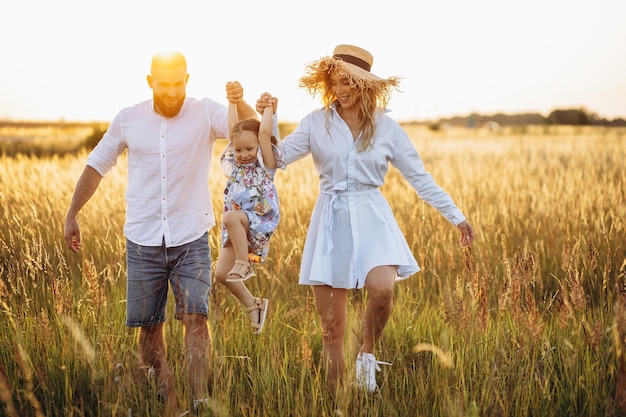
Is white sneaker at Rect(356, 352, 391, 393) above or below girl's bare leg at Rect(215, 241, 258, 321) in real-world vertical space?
below

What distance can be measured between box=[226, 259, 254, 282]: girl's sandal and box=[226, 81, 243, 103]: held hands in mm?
817

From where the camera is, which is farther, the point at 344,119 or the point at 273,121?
the point at 344,119

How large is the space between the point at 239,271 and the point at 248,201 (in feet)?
1.22

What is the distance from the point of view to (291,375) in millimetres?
3631

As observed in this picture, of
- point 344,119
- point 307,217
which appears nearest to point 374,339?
point 344,119

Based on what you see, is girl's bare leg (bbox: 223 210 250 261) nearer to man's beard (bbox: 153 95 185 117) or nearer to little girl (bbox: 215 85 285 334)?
little girl (bbox: 215 85 285 334)

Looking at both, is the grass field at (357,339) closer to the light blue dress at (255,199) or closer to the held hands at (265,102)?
the light blue dress at (255,199)

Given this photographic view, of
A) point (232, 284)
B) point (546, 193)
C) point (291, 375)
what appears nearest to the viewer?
point (232, 284)

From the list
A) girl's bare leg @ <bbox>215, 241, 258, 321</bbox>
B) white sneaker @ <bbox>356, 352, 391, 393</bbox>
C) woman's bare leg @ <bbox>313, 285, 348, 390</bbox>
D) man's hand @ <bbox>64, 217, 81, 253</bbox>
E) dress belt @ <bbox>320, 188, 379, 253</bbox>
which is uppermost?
dress belt @ <bbox>320, 188, 379, 253</bbox>

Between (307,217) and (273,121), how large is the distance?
301cm

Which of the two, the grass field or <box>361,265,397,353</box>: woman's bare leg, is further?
<box>361,265,397,353</box>: woman's bare leg

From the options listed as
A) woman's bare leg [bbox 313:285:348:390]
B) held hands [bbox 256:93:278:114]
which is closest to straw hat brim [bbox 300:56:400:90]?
held hands [bbox 256:93:278:114]

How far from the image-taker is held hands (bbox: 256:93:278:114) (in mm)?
3340

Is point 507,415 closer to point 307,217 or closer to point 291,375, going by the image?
point 291,375
